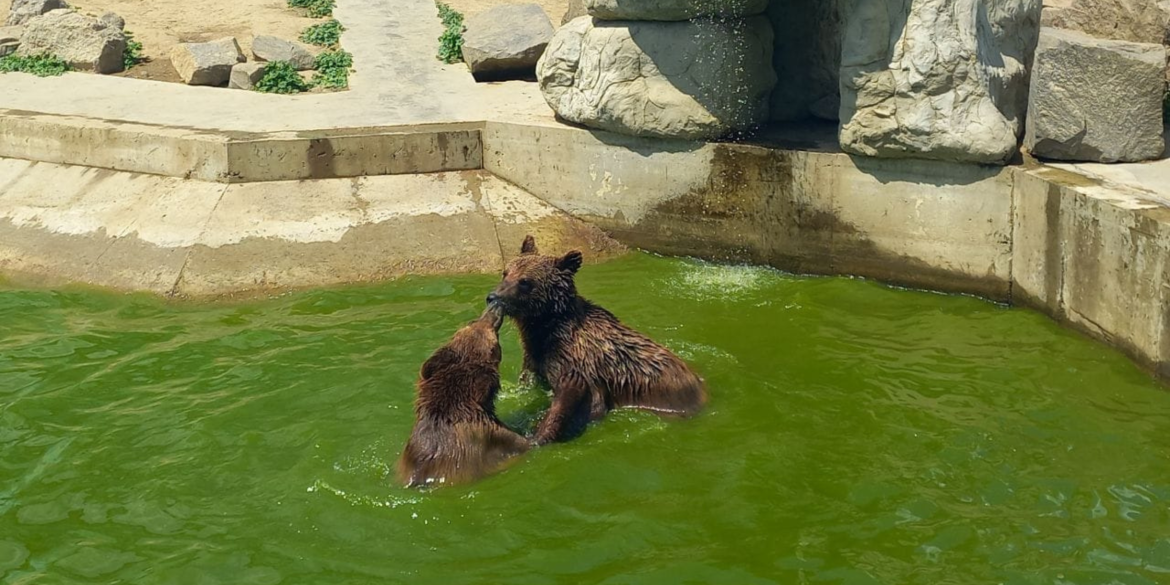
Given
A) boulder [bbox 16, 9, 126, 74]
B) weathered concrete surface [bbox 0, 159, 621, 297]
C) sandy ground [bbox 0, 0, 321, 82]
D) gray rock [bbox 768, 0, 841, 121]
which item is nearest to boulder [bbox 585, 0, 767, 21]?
gray rock [bbox 768, 0, 841, 121]

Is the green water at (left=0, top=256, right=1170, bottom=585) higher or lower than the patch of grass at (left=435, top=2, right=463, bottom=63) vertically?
lower

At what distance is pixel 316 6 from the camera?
17578mm

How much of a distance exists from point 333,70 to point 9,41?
431 centimetres

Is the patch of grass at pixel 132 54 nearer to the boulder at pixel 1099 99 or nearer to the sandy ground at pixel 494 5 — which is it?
the sandy ground at pixel 494 5

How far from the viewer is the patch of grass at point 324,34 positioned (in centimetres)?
1605

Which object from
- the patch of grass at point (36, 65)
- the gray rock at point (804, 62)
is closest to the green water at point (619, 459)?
the gray rock at point (804, 62)

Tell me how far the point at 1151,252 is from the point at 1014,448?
2.08m

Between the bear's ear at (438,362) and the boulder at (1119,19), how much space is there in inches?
276

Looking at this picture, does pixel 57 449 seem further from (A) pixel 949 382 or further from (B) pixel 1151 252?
(B) pixel 1151 252

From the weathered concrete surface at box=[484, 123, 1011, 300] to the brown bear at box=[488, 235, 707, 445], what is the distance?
3.55 meters

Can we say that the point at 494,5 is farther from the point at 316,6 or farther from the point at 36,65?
the point at 36,65

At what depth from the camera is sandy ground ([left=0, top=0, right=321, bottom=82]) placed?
52.4ft

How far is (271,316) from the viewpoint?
1059 cm

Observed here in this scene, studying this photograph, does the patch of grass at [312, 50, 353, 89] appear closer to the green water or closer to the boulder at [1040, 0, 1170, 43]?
the green water
